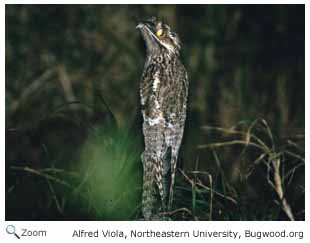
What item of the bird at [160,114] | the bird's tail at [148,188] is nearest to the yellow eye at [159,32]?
the bird at [160,114]

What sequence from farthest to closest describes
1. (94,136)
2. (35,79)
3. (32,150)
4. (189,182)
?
(35,79) < (32,150) < (94,136) < (189,182)

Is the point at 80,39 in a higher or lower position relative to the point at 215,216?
higher

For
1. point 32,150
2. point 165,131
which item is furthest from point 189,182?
point 32,150

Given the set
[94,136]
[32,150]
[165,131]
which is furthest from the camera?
[32,150]

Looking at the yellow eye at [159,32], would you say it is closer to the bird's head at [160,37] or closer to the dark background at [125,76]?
the bird's head at [160,37]

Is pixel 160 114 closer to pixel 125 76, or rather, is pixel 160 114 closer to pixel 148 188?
pixel 148 188
